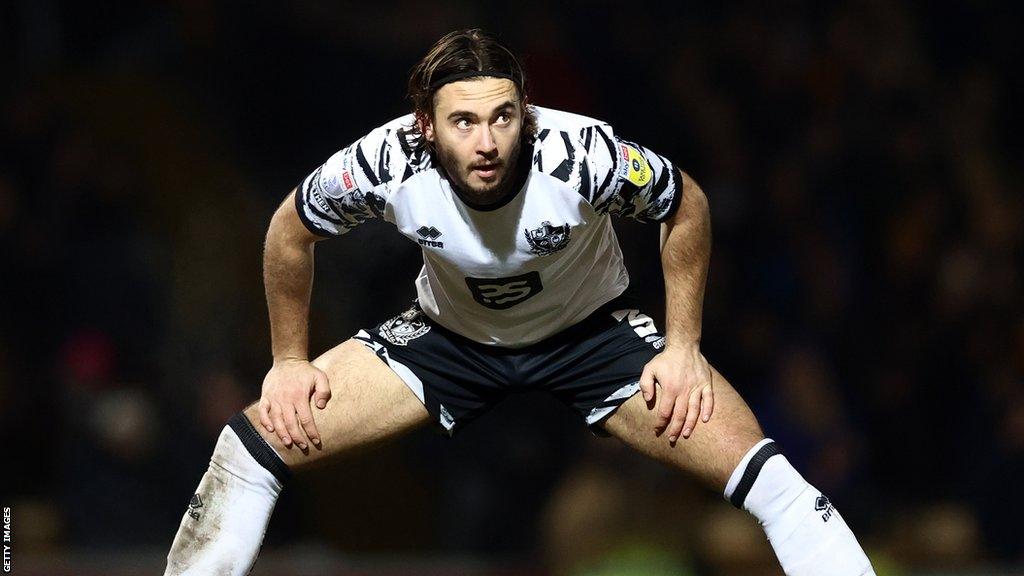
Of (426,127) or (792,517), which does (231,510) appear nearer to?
(426,127)

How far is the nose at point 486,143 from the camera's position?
10.6 ft

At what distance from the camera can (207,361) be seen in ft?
19.5

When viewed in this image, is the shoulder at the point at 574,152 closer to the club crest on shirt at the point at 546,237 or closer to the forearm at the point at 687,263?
the club crest on shirt at the point at 546,237

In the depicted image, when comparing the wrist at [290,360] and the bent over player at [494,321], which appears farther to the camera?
the wrist at [290,360]

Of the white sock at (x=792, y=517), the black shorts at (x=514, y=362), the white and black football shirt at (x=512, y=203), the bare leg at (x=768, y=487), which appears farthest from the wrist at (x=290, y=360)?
the white sock at (x=792, y=517)

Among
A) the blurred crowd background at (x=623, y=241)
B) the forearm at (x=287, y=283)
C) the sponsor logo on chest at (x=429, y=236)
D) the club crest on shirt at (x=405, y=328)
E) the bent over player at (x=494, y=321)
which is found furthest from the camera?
the blurred crowd background at (x=623, y=241)

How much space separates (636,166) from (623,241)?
2.26 m

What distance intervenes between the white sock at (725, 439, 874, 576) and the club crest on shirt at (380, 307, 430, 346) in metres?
0.88

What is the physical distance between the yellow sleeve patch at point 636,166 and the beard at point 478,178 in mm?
258

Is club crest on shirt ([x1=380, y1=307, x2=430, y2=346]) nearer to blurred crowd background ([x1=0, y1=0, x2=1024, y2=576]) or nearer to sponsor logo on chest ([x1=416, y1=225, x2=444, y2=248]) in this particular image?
sponsor logo on chest ([x1=416, y1=225, x2=444, y2=248])

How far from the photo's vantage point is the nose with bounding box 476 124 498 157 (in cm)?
324

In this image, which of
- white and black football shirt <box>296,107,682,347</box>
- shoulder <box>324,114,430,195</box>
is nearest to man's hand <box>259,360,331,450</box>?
white and black football shirt <box>296,107,682,347</box>

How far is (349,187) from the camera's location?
3.43 m

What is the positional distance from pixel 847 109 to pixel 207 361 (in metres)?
2.88
